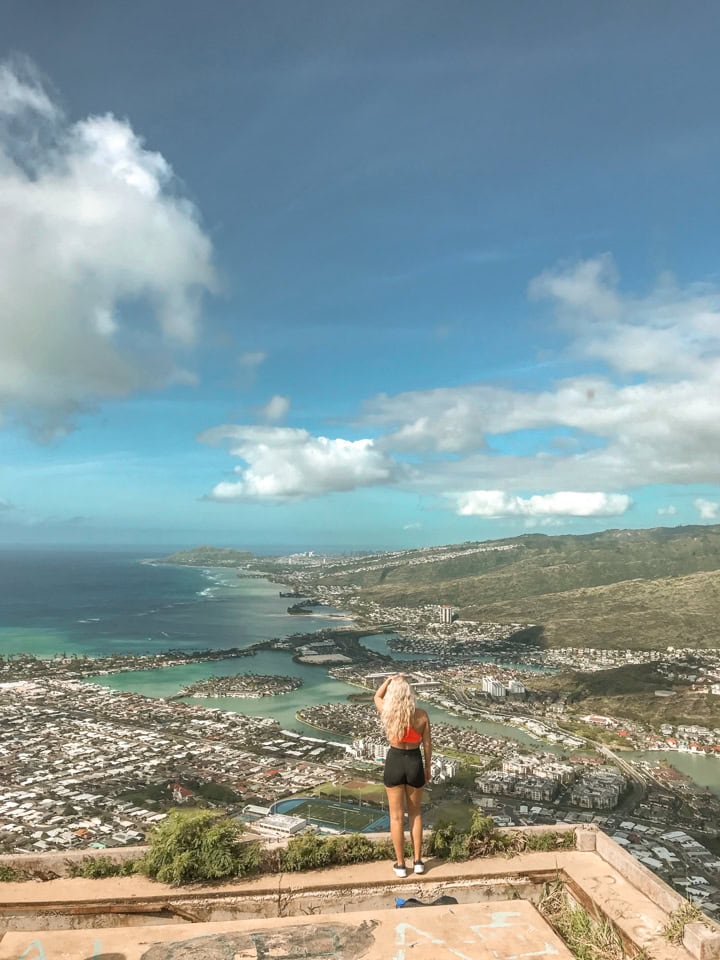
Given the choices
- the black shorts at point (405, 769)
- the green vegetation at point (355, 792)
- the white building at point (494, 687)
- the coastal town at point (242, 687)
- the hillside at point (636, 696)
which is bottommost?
the hillside at point (636, 696)

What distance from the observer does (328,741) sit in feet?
106

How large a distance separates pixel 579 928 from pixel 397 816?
1.39 m

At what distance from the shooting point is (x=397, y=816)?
4977 mm

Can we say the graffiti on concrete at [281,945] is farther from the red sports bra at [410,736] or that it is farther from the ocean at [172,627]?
the ocean at [172,627]

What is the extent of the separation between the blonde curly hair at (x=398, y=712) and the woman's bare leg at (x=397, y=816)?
0.45 m

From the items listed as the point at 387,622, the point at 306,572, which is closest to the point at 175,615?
the point at 387,622

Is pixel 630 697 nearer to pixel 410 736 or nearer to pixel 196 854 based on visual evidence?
pixel 410 736

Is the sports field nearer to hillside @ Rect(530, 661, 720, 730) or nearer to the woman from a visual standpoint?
the woman

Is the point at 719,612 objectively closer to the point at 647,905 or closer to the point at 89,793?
the point at 89,793

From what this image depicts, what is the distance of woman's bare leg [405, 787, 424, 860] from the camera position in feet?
16.3

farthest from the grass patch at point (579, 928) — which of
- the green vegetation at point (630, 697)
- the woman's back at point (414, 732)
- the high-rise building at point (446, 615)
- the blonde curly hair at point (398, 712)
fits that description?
the high-rise building at point (446, 615)

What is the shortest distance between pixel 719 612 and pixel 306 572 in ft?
345

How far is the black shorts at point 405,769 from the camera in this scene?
16.1ft

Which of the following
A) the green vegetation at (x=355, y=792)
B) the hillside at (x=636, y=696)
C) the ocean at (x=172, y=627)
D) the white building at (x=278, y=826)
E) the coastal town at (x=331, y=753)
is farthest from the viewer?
the ocean at (x=172, y=627)
